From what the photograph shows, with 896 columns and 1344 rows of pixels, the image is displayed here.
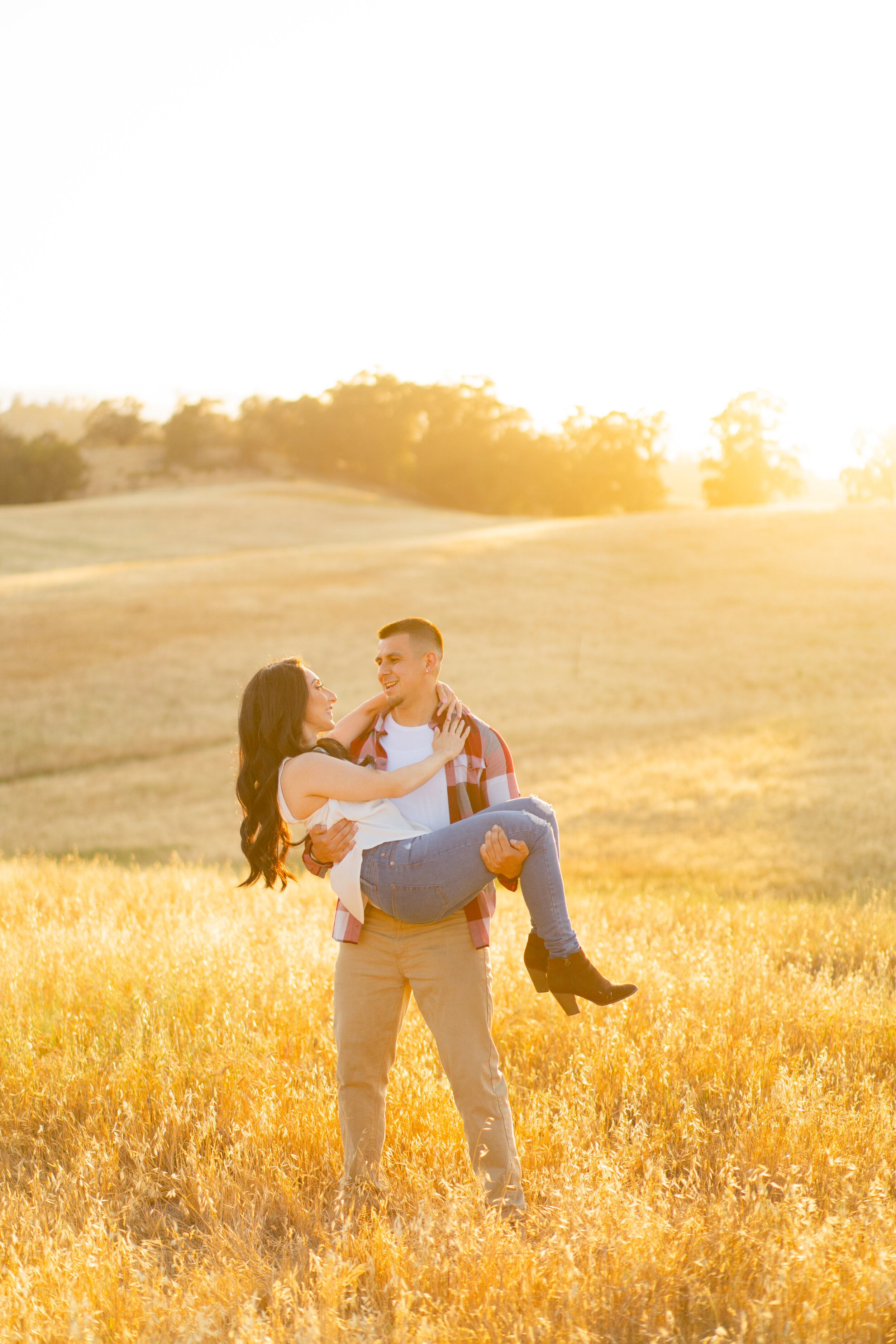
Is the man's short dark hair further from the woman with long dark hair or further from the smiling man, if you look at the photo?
the woman with long dark hair

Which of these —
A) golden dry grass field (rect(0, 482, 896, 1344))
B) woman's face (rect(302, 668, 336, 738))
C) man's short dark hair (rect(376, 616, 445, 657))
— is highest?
man's short dark hair (rect(376, 616, 445, 657))

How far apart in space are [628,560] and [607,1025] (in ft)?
124

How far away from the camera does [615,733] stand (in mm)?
21688

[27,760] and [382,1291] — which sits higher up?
[382,1291]

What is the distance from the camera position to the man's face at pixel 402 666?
410cm

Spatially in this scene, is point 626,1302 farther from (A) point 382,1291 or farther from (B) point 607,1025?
(B) point 607,1025

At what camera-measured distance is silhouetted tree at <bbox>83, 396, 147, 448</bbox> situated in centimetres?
10394

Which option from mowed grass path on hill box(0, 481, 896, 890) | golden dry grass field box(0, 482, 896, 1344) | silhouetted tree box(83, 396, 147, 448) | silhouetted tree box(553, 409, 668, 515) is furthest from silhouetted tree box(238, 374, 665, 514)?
golden dry grass field box(0, 482, 896, 1344)

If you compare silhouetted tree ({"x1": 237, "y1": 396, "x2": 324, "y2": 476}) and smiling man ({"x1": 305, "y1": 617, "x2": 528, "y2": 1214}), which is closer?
smiling man ({"x1": 305, "y1": 617, "x2": 528, "y2": 1214})

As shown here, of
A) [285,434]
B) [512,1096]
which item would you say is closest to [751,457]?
[285,434]

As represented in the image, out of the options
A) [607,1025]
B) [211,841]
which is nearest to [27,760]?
[211,841]

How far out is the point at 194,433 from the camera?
97625mm

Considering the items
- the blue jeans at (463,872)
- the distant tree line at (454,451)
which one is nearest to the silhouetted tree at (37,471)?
the distant tree line at (454,451)

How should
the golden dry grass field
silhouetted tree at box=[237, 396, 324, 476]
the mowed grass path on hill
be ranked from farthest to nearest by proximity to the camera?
silhouetted tree at box=[237, 396, 324, 476] < the mowed grass path on hill < the golden dry grass field
